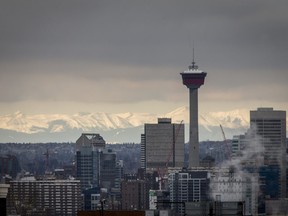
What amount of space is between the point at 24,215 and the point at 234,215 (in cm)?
11028

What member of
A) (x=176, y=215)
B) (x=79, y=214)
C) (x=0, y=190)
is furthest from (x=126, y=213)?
(x=176, y=215)

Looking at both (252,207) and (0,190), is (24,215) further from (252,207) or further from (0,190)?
(0,190)

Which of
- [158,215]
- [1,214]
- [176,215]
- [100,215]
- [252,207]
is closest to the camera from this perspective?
[1,214]

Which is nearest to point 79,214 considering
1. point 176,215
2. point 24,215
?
point 176,215

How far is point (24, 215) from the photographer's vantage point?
598ft

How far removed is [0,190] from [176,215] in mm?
69159

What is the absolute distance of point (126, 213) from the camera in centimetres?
7750

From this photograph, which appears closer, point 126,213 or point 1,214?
point 1,214

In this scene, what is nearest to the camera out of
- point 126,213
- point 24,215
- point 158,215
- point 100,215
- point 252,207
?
point 100,215

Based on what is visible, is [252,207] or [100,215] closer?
[100,215]

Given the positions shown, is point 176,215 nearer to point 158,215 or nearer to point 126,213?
point 158,215

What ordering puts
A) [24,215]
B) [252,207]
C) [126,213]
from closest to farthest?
[126,213] → [24,215] → [252,207]

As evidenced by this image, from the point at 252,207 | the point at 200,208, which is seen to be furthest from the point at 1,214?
the point at 252,207

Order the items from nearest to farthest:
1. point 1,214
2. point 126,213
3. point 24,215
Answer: point 1,214, point 126,213, point 24,215
